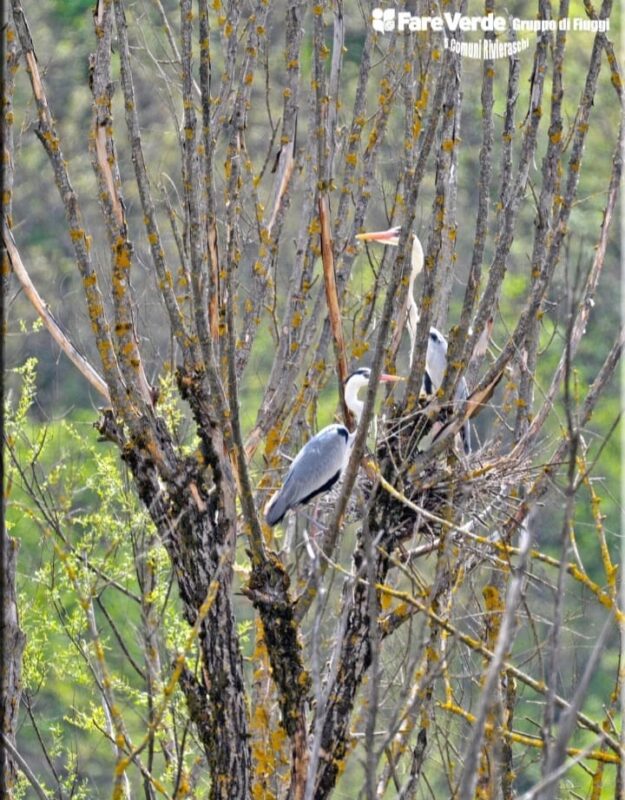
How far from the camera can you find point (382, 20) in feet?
16.6

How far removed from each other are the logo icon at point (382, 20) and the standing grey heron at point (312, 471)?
4.47ft

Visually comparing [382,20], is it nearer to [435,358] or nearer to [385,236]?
[385,236]

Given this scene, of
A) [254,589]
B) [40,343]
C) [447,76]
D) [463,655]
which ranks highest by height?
[447,76]

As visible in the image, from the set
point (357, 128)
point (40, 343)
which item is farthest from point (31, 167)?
point (357, 128)

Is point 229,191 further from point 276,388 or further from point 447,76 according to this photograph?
point 276,388

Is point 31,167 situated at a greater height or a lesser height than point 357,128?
lesser

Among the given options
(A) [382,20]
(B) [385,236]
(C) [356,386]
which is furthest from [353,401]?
(A) [382,20]

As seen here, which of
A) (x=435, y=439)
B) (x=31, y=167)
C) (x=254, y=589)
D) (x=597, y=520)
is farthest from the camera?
(x=31, y=167)

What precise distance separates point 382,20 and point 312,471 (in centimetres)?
175

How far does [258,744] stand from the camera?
4.63 metres

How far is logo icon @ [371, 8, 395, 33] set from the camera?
495 centimetres

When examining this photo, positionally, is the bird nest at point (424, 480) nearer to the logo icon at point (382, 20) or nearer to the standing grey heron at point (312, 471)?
the standing grey heron at point (312, 471)

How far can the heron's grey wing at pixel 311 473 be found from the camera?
560 cm

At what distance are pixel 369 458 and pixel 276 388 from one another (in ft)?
2.22
